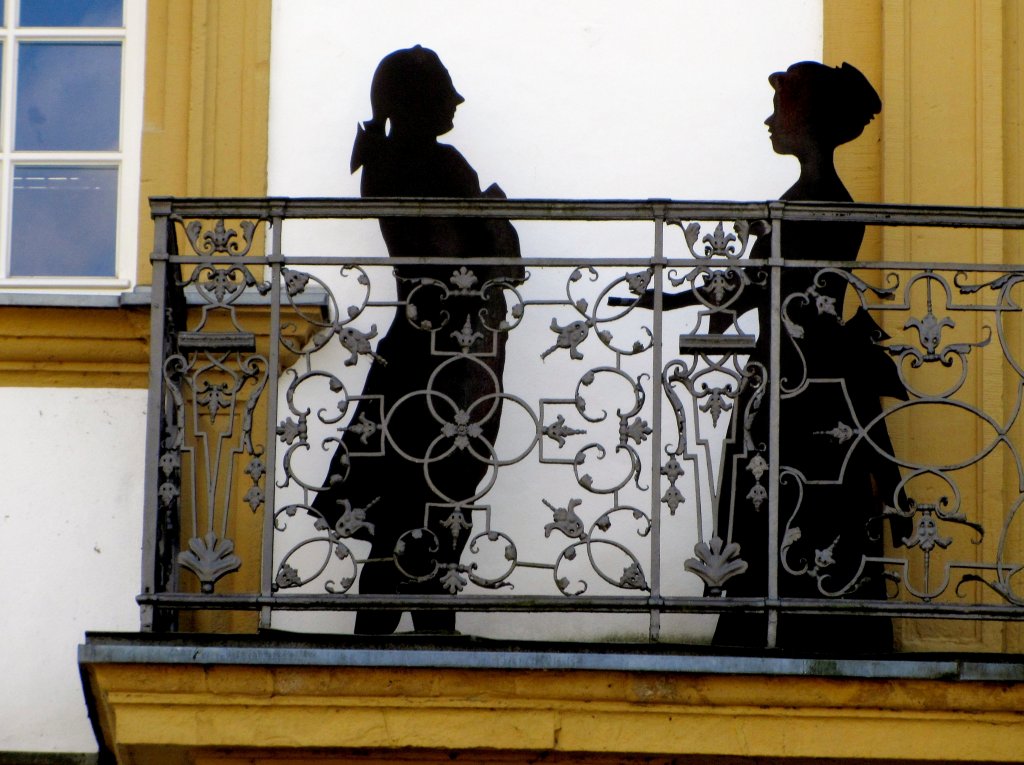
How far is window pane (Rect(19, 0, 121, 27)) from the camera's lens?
23.9 ft

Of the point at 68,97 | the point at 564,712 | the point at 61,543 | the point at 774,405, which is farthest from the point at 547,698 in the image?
the point at 68,97

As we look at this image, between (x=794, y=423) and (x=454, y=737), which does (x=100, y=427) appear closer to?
(x=454, y=737)

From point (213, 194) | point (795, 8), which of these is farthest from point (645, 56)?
point (213, 194)

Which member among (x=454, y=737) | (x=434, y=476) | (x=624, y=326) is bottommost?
(x=454, y=737)

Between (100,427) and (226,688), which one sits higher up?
(100,427)

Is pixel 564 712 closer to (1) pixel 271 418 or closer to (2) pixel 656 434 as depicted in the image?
(2) pixel 656 434

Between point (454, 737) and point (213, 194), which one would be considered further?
point (213, 194)

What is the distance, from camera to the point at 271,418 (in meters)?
5.94

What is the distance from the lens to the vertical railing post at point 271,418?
583cm

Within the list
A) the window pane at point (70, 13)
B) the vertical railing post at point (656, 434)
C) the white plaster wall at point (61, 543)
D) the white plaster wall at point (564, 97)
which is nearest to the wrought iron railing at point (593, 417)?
the vertical railing post at point (656, 434)

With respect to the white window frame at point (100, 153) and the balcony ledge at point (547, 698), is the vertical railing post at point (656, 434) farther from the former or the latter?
the white window frame at point (100, 153)

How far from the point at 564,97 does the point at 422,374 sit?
1233 millimetres

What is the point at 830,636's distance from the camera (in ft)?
20.6

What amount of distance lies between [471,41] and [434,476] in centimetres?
161
